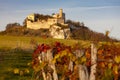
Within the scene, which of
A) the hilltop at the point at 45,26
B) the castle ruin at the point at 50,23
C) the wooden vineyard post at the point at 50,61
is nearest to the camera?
the wooden vineyard post at the point at 50,61

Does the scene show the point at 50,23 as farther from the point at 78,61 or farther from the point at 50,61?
the point at 78,61

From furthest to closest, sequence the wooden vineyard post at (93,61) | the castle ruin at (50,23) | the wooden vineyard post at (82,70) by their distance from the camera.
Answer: the castle ruin at (50,23), the wooden vineyard post at (82,70), the wooden vineyard post at (93,61)

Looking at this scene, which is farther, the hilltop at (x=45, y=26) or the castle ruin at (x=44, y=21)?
the castle ruin at (x=44, y=21)

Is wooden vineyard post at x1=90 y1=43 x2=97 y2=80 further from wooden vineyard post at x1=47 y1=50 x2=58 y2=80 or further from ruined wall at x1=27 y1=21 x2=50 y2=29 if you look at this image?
ruined wall at x1=27 y1=21 x2=50 y2=29

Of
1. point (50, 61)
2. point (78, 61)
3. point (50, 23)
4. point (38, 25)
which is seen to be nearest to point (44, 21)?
point (50, 23)

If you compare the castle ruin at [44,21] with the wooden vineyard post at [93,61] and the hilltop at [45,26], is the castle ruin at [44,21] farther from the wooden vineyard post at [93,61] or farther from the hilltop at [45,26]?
the wooden vineyard post at [93,61]

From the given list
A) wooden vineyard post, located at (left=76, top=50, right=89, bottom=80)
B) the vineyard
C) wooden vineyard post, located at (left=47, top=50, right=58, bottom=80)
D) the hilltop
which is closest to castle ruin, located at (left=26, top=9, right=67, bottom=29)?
the hilltop

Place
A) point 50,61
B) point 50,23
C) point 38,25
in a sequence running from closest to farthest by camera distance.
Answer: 1. point 50,61
2. point 38,25
3. point 50,23

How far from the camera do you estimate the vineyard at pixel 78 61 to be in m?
9.27

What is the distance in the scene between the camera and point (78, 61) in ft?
30.1

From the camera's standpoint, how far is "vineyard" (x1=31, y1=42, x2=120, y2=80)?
927 cm

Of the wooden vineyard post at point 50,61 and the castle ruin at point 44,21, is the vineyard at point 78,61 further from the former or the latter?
the castle ruin at point 44,21

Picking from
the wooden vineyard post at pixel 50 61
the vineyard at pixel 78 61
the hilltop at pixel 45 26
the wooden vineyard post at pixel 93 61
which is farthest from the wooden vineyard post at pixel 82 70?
the hilltop at pixel 45 26

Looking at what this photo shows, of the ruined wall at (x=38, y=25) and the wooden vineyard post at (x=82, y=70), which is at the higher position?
the wooden vineyard post at (x=82, y=70)
